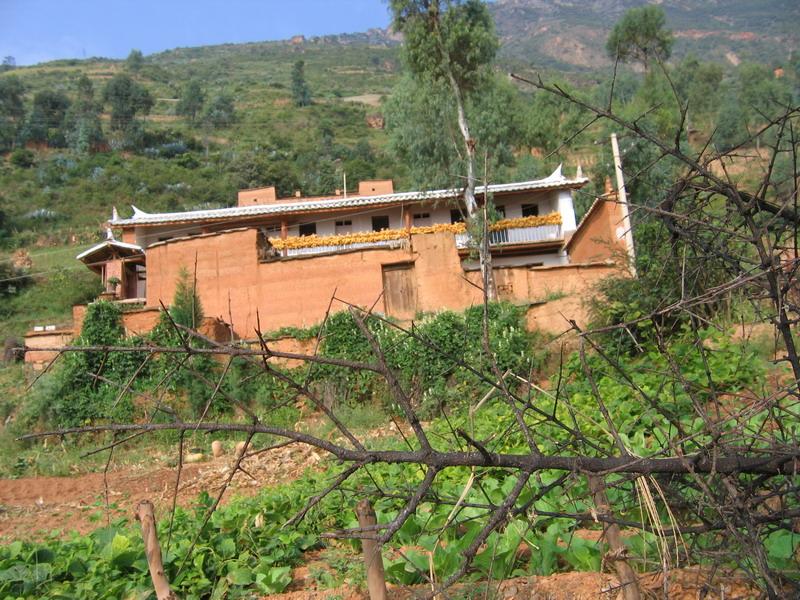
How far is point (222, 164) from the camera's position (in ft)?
204

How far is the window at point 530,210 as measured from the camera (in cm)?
2948

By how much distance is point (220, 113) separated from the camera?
82500mm

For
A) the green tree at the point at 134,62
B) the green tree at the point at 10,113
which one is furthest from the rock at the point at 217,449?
the green tree at the point at 134,62

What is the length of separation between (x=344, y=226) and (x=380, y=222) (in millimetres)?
1396

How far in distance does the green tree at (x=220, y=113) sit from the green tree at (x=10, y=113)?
18163 mm

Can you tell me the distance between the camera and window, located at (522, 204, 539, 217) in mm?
29484

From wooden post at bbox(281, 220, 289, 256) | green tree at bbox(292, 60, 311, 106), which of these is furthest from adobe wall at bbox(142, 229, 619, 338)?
green tree at bbox(292, 60, 311, 106)

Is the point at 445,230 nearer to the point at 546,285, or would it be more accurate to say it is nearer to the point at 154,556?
the point at 546,285

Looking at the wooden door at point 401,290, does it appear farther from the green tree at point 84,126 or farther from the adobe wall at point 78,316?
the green tree at point 84,126

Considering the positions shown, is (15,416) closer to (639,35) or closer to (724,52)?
(639,35)

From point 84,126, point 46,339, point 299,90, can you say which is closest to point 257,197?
point 46,339

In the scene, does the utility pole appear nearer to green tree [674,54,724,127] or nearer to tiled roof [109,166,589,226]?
tiled roof [109,166,589,226]

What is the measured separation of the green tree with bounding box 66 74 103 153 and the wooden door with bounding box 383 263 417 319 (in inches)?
2065

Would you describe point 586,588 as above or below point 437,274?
below
